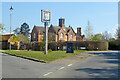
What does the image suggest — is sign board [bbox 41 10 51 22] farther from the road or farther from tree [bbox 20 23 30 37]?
tree [bbox 20 23 30 37]

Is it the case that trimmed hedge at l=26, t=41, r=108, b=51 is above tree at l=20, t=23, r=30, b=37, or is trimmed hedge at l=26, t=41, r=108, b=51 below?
below

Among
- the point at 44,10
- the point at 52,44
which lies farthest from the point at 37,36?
the point at 44,10

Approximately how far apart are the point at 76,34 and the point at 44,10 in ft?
183

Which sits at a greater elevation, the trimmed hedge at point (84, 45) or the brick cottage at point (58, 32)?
the brick cottage at point (58, 32)

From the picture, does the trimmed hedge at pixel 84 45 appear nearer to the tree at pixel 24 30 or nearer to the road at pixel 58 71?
the road at pixel 58 71

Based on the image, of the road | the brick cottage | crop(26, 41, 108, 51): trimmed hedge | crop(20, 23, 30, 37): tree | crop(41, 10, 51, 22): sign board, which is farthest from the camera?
crop(20, 23, 30, 37): tree

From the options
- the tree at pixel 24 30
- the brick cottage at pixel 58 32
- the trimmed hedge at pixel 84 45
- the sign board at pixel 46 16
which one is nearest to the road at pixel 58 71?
the sign board at pixel 46 16

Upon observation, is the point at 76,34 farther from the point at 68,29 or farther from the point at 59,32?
the point at 59,32

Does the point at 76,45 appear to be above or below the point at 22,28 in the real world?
below

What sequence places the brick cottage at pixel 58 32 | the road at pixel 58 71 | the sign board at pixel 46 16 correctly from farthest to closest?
1. the brick cottage at pixel 58 32
2. the sign board at pixel 46 16
3. the road at pixel 58 71

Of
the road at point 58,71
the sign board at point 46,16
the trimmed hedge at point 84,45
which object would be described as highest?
the sign board at point 46,16

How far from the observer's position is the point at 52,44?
4162 cm

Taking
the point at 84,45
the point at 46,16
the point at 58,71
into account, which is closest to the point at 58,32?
the point at 84,45

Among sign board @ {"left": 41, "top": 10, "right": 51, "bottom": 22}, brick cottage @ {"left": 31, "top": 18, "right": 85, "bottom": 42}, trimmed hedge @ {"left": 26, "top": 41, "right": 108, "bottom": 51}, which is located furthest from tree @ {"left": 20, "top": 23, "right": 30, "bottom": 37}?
sign board @ {"left": 41, "top": 10, "right": 51, "bottom": 22}
